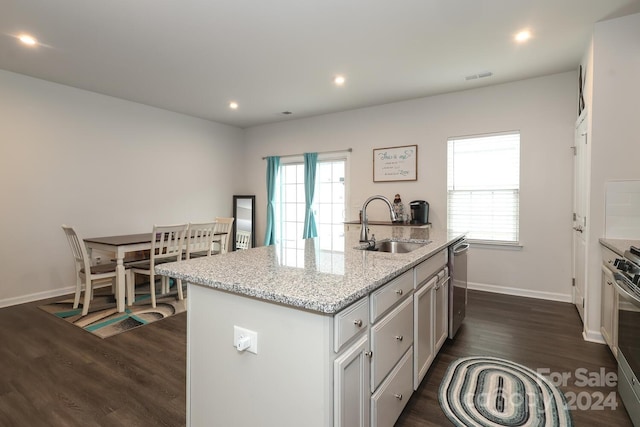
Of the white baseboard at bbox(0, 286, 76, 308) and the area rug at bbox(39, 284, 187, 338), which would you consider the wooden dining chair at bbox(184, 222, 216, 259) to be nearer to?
the area rug at bbox(39, 284, 187, 338)

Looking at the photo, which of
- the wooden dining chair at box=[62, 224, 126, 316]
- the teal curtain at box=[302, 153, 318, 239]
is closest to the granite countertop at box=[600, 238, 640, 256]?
the teal curtain at box=[302, 153, 318, 239]

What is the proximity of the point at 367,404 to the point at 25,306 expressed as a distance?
13.9ft

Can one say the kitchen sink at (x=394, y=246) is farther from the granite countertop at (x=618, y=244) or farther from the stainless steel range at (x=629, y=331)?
the granite countertop at (x=618, y=244)

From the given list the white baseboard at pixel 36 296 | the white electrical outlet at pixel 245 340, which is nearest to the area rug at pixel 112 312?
the white baseboard at pixel 36 296

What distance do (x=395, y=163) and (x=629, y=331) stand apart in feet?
11.3

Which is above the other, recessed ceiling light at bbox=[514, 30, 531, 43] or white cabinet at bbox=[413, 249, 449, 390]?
recessed ceiling light at bbox=[514, 30, 531, 43]

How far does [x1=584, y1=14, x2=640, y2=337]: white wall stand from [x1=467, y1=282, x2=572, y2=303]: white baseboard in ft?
3.98

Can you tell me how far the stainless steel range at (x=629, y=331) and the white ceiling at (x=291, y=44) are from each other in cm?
196

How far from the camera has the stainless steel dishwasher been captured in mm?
2619

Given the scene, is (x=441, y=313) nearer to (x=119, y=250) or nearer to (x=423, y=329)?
(x=423, y=329)

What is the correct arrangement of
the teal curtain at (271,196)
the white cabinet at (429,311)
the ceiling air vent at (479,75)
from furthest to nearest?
1. the teal curtain at (271,196)
2. the ceiling air vent at (479,75)
3. the white cabinet at (429,311)

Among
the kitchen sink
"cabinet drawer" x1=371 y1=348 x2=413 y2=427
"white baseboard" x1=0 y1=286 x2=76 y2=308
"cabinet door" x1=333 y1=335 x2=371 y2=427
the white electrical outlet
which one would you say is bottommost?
"white baseboard" x1=0 y1=286 x2=76 y2=308

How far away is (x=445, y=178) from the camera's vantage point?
176 inches

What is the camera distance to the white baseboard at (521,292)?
3816 millimetres
